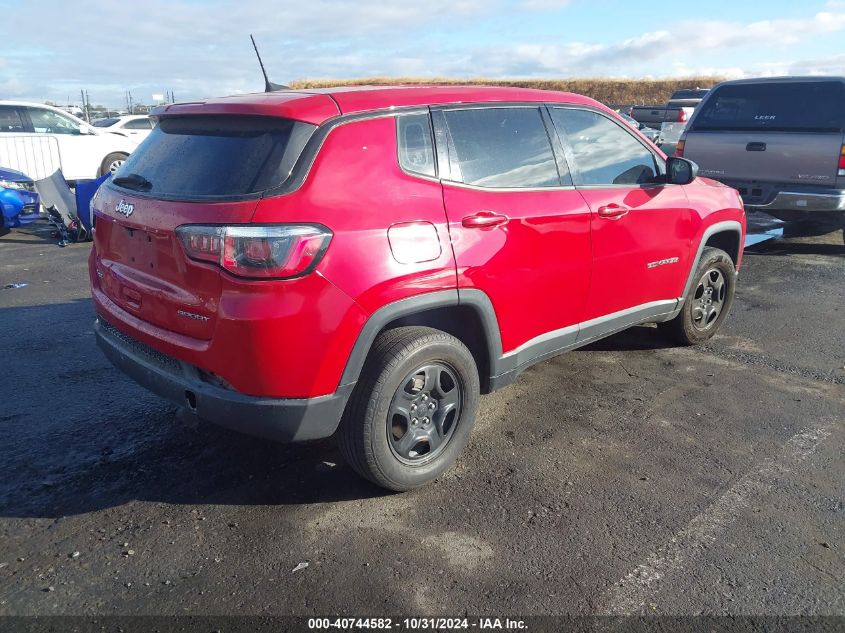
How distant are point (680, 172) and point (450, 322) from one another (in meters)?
2.00

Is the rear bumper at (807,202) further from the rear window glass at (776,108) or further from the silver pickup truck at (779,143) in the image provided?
the rear window glass at (776,108)

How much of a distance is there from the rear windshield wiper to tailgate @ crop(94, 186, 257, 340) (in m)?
0.06

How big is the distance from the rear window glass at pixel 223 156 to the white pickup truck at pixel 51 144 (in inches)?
389

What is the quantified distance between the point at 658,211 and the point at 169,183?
2.89 meters

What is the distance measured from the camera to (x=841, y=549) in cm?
289

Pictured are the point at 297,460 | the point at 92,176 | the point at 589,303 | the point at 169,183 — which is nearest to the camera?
the point at 169,183

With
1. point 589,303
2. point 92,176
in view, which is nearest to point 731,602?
point 589,303

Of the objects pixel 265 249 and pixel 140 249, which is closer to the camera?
pixel 265 249

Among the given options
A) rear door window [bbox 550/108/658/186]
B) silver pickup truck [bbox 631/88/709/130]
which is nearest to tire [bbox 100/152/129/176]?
rear door window [bbox 550/108/658/186]

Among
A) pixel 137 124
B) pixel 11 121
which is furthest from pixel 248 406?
pixel 137 124

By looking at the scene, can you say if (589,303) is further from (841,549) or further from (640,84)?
(640,84)

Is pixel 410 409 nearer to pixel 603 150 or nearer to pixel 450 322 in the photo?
pixel 450 322

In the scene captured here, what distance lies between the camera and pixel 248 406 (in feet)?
9.17

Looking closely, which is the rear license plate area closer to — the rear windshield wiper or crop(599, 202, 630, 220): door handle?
the rear windshield wiper
